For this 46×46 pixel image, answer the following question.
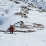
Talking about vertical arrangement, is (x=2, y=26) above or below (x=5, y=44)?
below

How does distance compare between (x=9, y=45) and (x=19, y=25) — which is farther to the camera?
(x=19, y=25)

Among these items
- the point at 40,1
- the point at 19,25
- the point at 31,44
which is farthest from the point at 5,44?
the point at 40,1

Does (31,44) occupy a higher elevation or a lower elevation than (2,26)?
higher

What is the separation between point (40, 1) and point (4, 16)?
92.5 metres

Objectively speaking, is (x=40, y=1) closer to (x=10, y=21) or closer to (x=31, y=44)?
(x=10, y=21)

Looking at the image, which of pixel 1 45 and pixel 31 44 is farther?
pixel 31 44

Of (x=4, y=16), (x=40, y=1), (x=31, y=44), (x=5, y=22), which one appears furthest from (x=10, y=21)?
(x=40, y=1)

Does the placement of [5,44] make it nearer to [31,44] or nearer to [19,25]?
[31,44]

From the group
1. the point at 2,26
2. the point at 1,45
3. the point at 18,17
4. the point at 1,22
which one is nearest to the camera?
the point at 1,45

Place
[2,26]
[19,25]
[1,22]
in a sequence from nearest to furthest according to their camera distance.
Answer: [19,25], [2,26], [1,22]

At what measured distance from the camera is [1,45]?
52.7 ft

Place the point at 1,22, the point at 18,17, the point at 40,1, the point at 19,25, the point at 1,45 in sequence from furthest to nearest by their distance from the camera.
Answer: the point at 40,1 → the point at 18,17 → the point at 1,22 → the point at 19,25 → the point at 1,45

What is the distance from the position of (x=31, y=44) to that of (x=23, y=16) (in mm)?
31674

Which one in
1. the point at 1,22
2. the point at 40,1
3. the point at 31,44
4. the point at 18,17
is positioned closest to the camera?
the point at 31,44
